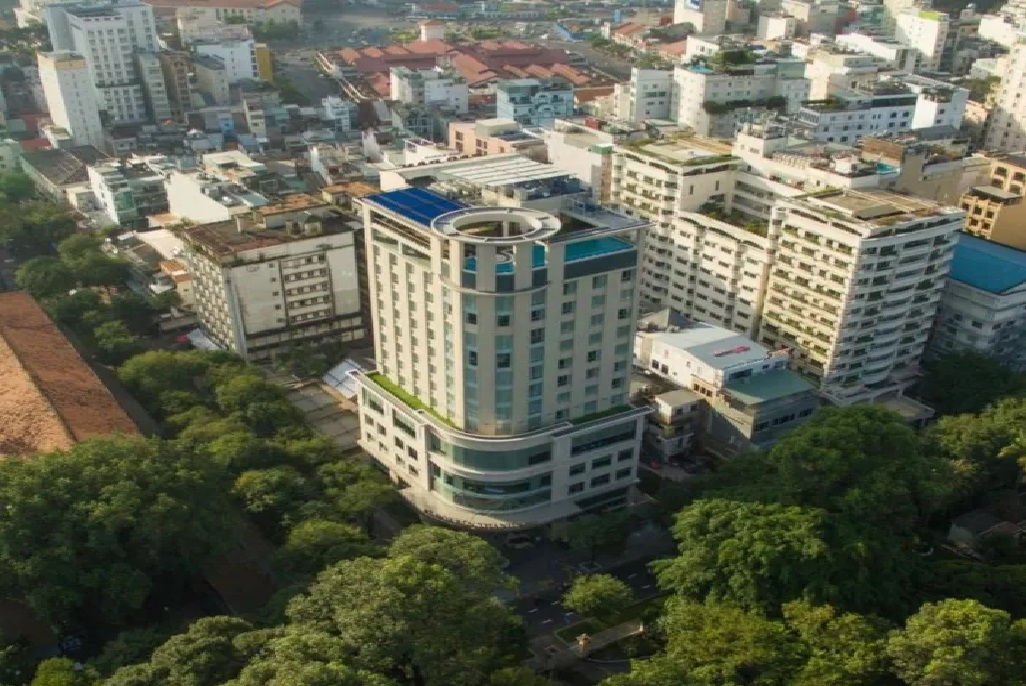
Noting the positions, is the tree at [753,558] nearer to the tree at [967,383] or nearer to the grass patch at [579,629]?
the grass patch at [579,629]

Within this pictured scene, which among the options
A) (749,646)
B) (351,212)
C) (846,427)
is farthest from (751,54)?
(749,646)

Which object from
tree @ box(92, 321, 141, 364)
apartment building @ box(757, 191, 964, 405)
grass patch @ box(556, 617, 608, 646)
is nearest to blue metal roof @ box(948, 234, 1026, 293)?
apartment building @ box(757, 191, 964, 405)

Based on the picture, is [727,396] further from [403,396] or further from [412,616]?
[412,616]

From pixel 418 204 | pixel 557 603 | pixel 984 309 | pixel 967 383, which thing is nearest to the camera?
pixel 557 603

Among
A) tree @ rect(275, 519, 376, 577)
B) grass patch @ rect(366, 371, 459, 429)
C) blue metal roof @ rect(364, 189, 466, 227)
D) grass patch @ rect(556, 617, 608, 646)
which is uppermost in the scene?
blue metal roof @ rect(364, 189, 466, 227)

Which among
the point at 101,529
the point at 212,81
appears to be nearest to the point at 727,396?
the point at 101,529

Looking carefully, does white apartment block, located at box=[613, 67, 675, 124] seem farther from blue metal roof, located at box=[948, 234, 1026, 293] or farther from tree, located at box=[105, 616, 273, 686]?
tree, located at box=[105, 616, 273, 686]
